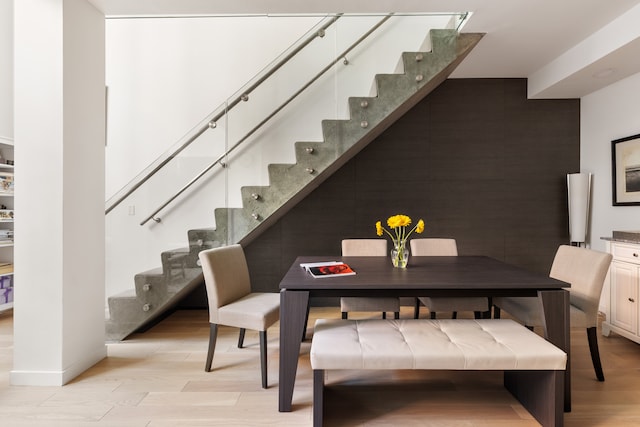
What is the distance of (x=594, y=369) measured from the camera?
2756mm

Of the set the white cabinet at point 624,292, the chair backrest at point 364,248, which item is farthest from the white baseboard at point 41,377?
the white cabinet at point 624,292

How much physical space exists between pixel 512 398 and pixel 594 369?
2.68 feet

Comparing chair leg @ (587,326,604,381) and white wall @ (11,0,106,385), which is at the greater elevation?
white wall @ (11,0,106,385)

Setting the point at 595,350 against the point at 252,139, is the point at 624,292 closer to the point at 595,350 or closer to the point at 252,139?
the point at 595,350

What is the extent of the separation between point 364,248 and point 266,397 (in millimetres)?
1741

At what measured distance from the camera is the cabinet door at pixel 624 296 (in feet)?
10.5

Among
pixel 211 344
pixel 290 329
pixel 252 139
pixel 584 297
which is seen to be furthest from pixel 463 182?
pixel 211 344

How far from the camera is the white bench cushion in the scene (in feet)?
6.45

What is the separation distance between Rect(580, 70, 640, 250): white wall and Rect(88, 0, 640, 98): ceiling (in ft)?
0.76

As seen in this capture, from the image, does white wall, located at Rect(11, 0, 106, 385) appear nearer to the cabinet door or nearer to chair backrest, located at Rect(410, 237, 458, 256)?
chair backrest, located at Rect(410, 237, 458, 256)

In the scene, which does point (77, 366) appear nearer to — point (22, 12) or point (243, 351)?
point (243, 351)

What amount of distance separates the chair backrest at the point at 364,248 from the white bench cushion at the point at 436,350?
153cm

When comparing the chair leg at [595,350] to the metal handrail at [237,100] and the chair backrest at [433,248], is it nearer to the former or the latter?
the chair backrest at [433,248]

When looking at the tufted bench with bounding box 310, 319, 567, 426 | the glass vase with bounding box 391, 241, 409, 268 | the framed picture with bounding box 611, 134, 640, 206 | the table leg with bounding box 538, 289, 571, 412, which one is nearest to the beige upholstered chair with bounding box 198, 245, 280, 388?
the tufted bench with bounding box 310, 319, 567, 426
